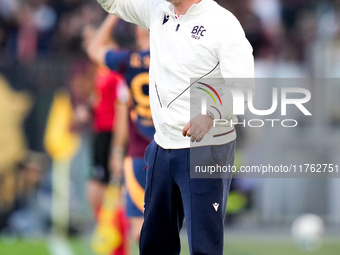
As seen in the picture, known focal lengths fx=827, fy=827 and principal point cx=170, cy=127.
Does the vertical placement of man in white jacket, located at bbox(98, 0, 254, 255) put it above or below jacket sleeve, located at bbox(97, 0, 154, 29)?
below

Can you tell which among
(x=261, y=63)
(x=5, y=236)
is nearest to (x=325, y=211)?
(x=261, y=63)

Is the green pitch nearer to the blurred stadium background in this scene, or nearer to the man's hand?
the blurred stadium background

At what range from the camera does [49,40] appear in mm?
11516

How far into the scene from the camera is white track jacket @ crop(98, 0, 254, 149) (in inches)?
185

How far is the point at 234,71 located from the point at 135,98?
2.41 metres

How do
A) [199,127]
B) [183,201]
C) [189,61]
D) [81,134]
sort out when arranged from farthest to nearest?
[81,134] → [183,201] → [189,61] → [199,127]

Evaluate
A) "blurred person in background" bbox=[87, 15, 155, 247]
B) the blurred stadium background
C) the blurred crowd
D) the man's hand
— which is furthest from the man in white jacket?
the blurred crowd

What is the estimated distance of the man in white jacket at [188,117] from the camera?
4.71m

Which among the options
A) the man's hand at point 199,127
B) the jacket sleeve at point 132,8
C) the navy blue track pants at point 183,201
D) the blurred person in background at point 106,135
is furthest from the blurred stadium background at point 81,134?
the man's hand at point 199,127

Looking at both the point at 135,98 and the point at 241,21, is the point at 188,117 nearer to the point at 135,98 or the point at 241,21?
the point at 135,98

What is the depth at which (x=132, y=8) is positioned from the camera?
5273 mm

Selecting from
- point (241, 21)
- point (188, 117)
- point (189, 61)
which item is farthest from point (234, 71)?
point (241, 21)

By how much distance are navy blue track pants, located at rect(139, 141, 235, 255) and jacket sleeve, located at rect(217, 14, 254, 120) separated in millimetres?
429

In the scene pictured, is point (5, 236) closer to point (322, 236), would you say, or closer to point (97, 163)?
point (97, 163)
